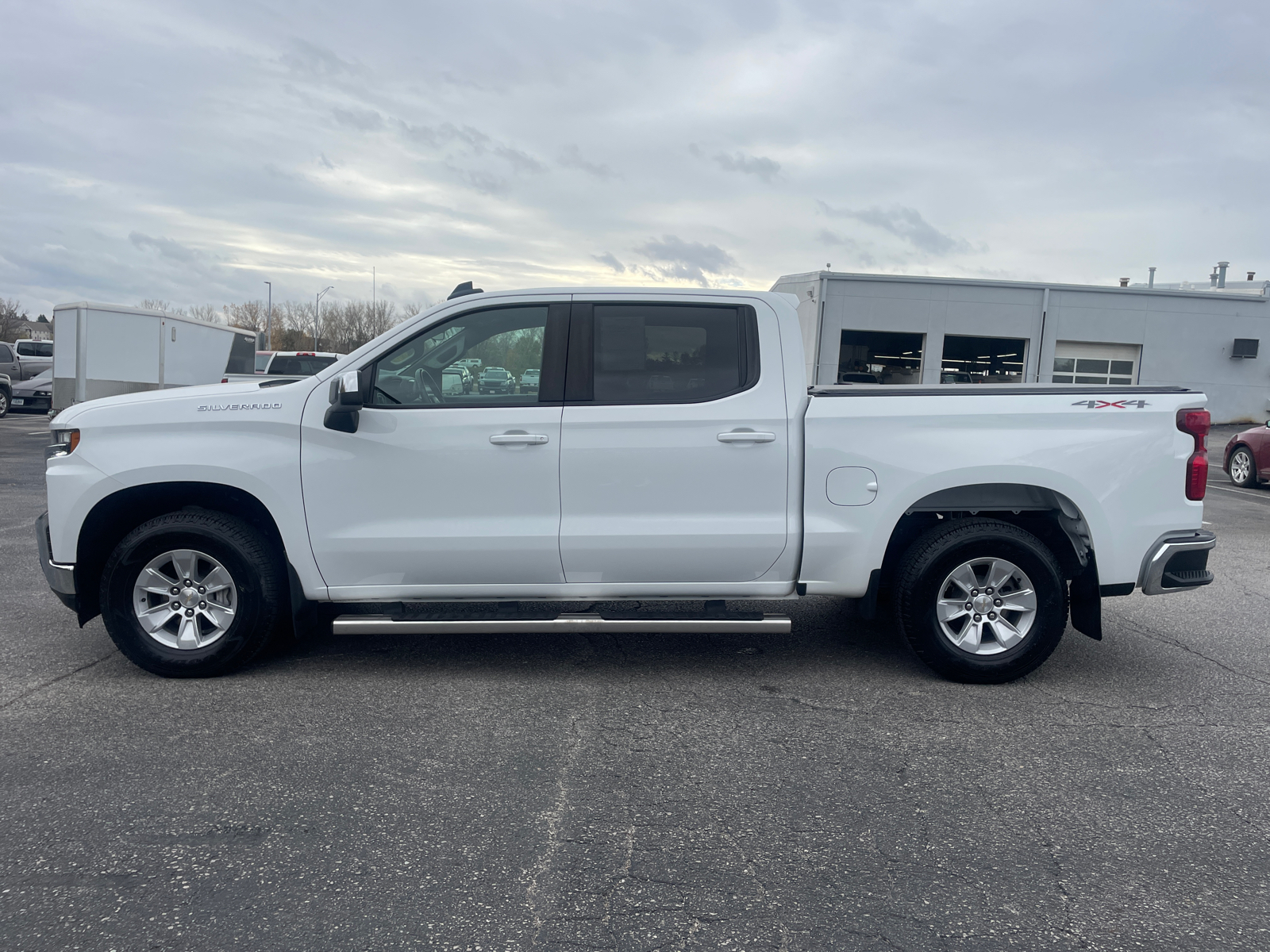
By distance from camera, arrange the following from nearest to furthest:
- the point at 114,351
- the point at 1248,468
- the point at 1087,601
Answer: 1. the point at 1087,601
2. the point at 1248,468
3. the point at 114,351

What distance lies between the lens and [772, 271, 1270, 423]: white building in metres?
32.1

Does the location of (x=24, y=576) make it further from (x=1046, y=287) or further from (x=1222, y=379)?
(x=1222, y=379)

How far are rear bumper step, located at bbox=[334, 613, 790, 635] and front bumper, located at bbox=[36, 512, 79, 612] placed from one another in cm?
138

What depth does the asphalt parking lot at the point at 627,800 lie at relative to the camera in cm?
288

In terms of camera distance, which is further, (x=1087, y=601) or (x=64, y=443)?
(x=1087, y=601)

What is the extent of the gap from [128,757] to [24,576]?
4.18 metres

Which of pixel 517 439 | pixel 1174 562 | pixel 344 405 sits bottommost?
pixel 1174 562

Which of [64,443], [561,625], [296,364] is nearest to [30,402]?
[296,364]

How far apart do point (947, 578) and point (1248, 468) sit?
1369cm

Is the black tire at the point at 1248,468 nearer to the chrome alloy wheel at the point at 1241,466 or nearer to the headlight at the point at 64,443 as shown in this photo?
the chrome alloy wheel at the point at 1241,466

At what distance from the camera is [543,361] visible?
498 cm

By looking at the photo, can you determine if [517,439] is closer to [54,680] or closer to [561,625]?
[561,625]

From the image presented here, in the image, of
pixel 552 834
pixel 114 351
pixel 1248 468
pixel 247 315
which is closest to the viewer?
pixel 552 834

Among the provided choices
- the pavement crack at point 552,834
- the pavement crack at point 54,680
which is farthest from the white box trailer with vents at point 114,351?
the pavement crack at point 552,834
